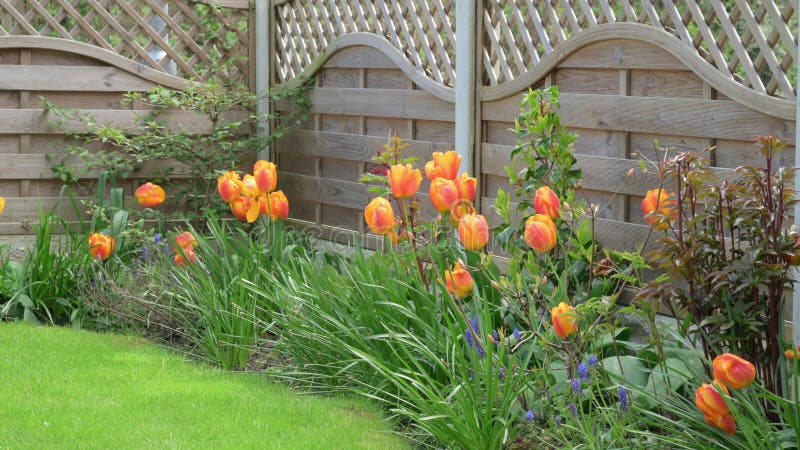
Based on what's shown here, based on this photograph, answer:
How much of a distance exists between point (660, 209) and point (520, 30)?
1.75 metres

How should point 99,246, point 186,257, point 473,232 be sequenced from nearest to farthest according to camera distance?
point 473,232 → point 186,257 → point 99,246

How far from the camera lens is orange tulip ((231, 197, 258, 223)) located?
483cm

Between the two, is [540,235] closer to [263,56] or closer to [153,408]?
[153,408]

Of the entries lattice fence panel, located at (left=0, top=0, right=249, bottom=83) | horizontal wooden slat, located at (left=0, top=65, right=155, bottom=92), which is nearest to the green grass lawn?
horizontal wooden slat, located at (left=0, top=65, right=155, bottom=92)

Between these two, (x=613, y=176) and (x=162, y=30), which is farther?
(x=162, y=30)

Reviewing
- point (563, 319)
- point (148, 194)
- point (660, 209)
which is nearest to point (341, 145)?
point (148, 194)

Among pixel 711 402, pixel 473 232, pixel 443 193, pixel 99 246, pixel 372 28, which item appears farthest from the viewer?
pixel 372 28

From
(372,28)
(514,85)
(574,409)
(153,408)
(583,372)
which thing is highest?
(372,28)

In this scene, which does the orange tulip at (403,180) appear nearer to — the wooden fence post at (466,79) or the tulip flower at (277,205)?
the tulip flower at (277,205)

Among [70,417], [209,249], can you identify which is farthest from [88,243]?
[70,417]

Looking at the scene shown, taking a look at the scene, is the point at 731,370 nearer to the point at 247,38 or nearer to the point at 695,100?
the point at 695,100

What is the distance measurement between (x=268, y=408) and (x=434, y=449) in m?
0.71

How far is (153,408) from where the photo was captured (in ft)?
12.3

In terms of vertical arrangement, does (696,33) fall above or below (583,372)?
above
